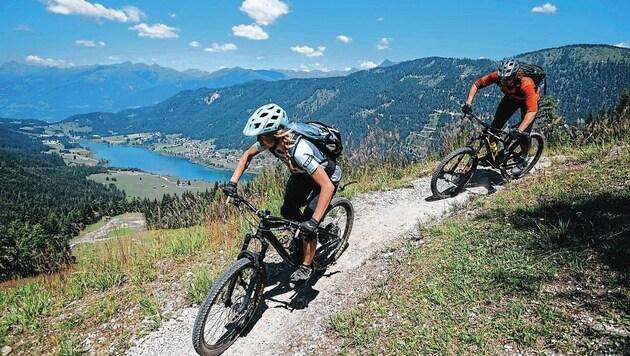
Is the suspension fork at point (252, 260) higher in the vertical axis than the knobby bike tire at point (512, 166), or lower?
lower

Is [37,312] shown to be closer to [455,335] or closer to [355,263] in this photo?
[355,263]

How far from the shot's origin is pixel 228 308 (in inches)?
181

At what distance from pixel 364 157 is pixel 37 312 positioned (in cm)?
933

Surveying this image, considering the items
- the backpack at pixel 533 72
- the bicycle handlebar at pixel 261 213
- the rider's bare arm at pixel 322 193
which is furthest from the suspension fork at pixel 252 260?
the backpack at pixel 533 72

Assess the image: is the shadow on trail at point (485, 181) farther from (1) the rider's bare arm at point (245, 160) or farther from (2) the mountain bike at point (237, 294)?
(2) the mountain bike at point (237, 294)

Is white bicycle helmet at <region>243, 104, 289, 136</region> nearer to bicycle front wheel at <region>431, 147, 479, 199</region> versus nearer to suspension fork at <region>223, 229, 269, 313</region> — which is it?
suspension fork at <region>223, 229, 269, 313</region>

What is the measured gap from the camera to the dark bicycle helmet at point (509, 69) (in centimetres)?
777

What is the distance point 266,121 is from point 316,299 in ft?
9.30

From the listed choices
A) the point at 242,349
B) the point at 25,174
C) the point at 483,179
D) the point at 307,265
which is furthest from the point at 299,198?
the point at 25,174

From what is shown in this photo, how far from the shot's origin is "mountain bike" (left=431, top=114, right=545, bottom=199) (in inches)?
330

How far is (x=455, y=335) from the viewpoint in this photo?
3.82m

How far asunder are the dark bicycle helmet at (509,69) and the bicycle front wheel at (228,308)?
6.81 meters

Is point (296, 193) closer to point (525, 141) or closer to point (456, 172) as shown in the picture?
point (456, 172)

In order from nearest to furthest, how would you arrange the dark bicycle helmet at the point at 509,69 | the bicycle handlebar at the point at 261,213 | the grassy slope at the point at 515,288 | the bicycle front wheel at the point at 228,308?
the grassy slope at the point at 515,288
the bicycle front wheel at the point at 228,308
the bicycle handlebar at the point at 261,213
the dark bicycle helmet at the point at 509,69
